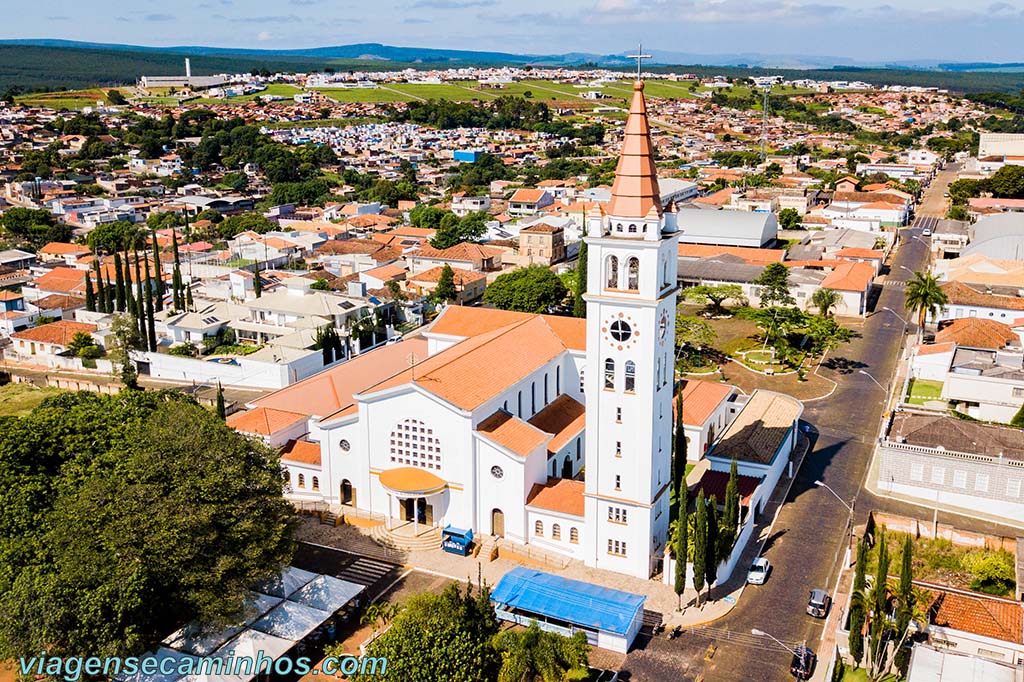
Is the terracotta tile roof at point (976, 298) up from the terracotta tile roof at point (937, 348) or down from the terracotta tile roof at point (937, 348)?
up

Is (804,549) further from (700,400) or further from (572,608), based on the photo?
(700,400)

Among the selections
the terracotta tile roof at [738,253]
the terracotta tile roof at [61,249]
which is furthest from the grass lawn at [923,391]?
the terracotta tile roof at [61,249]

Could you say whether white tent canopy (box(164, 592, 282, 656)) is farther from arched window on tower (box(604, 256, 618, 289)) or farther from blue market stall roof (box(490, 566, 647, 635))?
arched window on tower (box(604, 256, 618, 289))

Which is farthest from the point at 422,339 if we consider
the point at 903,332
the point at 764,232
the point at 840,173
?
the point at 840,173

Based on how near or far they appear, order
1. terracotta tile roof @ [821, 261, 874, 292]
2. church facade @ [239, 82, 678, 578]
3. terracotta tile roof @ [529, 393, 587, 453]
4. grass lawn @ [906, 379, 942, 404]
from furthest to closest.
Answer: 1. terracotta tile roof @ [821, 261, 874, 292]
2. grass lawn @ [906, 379, 942, 404]
3. terracotta tile roof @ [529, 393, 587, 453]
4. church facade @ [239, 82, 678, 578]

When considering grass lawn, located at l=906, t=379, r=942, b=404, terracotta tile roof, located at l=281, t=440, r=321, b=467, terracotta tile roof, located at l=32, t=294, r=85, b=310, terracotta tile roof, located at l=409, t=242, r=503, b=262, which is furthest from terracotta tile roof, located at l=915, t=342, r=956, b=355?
terracotta tile roof, located at l=32, t=294, r=85, b=310

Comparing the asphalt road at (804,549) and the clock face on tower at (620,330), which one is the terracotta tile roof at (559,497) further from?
the clock face on tower at (620,330)
